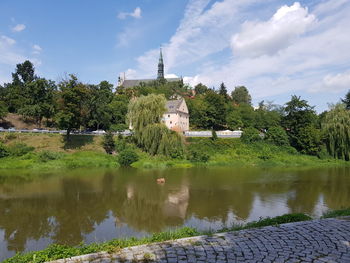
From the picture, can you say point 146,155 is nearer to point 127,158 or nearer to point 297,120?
point 127,158

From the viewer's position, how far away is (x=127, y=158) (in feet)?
106

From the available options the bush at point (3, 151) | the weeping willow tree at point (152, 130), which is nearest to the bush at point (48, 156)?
the bush at point (3, 151)

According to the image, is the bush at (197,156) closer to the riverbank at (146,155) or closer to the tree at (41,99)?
the riverbank at (146,155)

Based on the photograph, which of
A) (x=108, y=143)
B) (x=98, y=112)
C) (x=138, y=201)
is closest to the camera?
(x=138, y=201)

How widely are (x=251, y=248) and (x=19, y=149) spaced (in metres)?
31.9

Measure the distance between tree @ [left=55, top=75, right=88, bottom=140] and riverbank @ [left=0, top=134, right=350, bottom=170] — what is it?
11.7ft

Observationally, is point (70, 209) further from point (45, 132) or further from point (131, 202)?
point (45, 132)

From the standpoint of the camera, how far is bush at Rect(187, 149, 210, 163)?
3494 cm

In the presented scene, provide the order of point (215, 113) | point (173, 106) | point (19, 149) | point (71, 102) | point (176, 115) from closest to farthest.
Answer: point (19, 149) → point (71, 102) → point (176, 115) → point (215, 113) → point (173, 106)

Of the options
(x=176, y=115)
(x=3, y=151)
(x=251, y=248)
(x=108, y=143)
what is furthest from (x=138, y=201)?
(x=176, y=115)

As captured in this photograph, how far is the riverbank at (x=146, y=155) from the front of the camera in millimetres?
30703

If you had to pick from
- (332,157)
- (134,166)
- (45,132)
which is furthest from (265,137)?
(45,132)

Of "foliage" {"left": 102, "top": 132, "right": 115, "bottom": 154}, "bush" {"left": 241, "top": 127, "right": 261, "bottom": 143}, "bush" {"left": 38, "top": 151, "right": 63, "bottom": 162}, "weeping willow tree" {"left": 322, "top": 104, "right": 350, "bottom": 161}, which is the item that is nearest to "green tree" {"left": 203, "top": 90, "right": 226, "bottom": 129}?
"bush" {"left": 241, "top": 127, "right": 261, "bottom": 143}

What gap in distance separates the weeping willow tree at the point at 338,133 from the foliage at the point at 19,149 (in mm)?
40264
